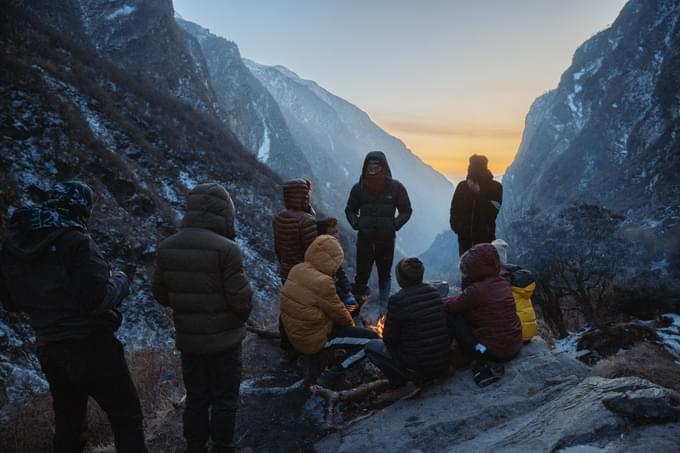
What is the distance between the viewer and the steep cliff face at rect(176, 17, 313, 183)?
8850 centimetres

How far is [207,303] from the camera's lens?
323cm

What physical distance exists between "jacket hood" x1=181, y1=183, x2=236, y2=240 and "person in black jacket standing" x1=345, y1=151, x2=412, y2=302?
2.81m

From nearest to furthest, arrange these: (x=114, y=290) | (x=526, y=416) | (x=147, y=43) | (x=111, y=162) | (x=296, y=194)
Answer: (x=114, y=290)
(x=526, y=416)
(x=296, y=194)
(x=111, y=162)
(x=147, y=43)

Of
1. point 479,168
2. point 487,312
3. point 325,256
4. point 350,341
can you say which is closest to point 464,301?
point 487,312

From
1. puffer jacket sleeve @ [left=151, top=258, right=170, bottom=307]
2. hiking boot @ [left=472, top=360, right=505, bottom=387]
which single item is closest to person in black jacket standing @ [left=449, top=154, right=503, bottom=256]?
hiking boot @ [left=472, top=360, right=505, bottom=387]

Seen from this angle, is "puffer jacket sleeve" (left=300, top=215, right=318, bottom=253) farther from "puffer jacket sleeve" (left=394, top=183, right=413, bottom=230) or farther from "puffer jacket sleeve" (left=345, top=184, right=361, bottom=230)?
"puffer jacket sleeve" (left=394, top=183, right=413, bottom=230)

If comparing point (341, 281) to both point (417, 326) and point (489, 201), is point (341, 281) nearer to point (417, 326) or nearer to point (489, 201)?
point (417, 326)

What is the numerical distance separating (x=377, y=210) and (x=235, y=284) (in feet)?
10.3

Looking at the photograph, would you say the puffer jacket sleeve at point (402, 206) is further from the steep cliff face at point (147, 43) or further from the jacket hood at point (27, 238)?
the steep cliff face at point (147, 43)

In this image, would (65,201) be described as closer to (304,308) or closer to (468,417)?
(304,308)

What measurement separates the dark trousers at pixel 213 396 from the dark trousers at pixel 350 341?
50.3 inches

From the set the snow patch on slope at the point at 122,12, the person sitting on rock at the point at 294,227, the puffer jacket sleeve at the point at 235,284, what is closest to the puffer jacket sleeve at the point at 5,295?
the puffer jacket sleeve at the point at 235,284

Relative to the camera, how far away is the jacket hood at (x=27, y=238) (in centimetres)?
261

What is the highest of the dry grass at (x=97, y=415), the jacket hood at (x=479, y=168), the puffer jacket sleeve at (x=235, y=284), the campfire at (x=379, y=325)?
the jacket hood at (x=479, y=168)
